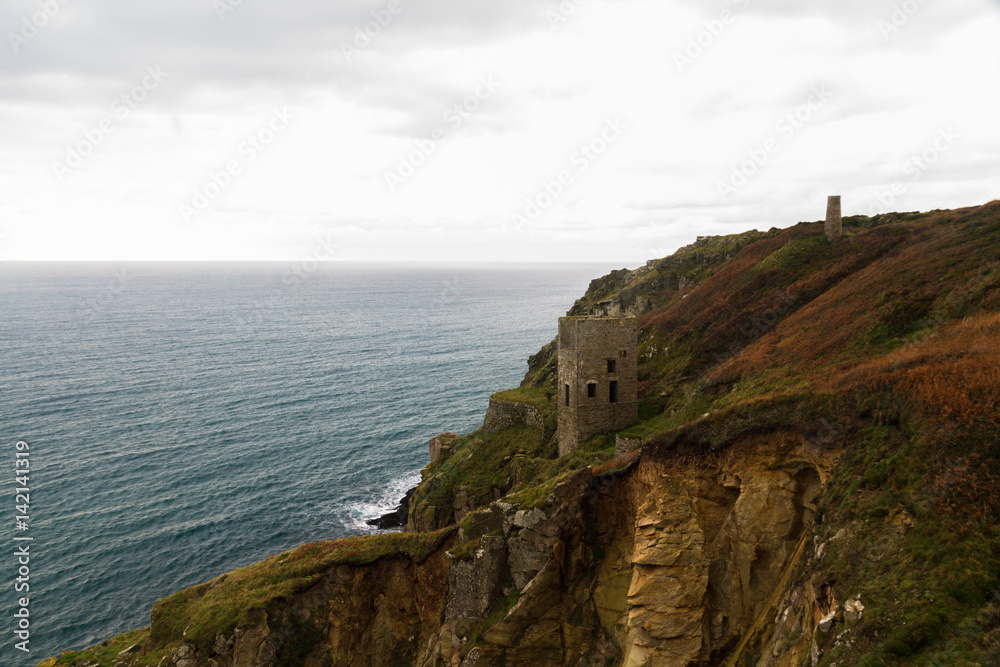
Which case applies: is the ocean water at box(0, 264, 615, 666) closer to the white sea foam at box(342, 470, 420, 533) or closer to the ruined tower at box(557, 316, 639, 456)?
the white sea foam at box(342, 470, 420, 533)

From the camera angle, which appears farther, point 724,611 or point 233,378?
point 233,378

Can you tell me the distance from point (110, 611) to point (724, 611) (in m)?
43.9

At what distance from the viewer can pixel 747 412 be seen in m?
22.2

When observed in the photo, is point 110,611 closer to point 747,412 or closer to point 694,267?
point 747,412

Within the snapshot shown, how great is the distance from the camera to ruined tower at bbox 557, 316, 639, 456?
38688mm

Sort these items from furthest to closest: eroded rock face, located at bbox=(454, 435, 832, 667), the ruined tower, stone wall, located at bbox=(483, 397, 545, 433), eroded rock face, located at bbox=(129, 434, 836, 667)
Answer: stone wall, located at bbox=(483, 397, 545, 433) < the ruined tower < eroded rock face, located at bbox=(454, 435, 832, 667) < eroded rock face, located at bbox=(129, 434, 836, 667)

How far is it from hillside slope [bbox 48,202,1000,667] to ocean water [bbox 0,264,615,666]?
13061mm

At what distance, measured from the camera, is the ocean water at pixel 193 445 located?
4662cm

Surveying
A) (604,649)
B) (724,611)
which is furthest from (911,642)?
(604,649)

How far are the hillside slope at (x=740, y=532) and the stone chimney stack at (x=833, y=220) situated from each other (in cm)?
772

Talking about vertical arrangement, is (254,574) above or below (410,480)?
above

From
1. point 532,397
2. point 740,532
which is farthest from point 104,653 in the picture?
point 740,532

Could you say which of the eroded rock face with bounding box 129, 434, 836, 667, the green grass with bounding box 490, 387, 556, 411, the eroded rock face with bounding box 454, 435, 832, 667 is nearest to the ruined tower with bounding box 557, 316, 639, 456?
the green grass with bounding box 490, 387, 556, 411

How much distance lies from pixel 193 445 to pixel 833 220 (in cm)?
7282
